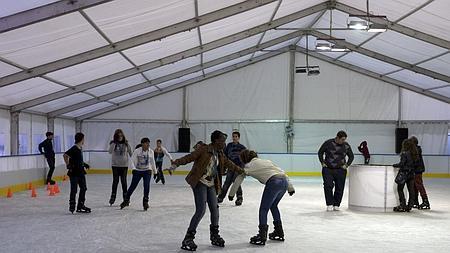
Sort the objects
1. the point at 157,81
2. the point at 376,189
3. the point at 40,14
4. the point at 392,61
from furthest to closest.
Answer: the point at 392,61, the point at 157,81, the point at 376,189, the point at 40,14

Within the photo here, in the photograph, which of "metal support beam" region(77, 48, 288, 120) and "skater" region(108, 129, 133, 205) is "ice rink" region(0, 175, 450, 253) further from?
"metal support beam" region(77, 48, 288, 120)

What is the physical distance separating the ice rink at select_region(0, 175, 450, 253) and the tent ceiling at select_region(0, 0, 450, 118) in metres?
3.28

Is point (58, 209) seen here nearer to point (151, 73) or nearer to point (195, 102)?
point (151, 73)

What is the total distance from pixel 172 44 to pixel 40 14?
6.00 m

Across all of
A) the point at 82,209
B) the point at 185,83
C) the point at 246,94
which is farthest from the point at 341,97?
the point at 82,209

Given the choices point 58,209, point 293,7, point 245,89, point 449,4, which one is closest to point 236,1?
point 293,7

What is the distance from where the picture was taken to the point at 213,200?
6.18m

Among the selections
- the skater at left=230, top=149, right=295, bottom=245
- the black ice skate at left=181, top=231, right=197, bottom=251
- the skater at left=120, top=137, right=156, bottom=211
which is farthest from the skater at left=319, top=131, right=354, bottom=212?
the black ice skate at left=181, top=231, right=197, bottom=251

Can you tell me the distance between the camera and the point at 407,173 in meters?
9.98

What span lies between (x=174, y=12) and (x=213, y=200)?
619 centimetres

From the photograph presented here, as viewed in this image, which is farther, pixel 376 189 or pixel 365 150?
pixel 365 150

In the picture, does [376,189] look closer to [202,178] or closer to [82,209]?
[202,178]

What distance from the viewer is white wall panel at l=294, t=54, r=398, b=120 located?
77.6 ft

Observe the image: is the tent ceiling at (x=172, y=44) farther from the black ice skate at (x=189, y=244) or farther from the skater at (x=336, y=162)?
the black ice skate at (x=189, y=244)
